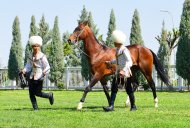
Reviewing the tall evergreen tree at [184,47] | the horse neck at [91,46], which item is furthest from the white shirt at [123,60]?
the tall evergreen tree at [184,47]

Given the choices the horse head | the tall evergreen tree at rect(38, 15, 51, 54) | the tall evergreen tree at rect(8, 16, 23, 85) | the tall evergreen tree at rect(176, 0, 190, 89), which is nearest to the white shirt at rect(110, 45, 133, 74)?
the horse head

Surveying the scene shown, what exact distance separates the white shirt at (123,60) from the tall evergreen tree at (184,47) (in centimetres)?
2675

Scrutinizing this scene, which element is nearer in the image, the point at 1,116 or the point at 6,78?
the point at 1,116

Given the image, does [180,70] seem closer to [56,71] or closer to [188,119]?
[56,71]

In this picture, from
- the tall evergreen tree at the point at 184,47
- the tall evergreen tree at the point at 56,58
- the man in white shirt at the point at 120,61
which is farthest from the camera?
the tall evergreen tree at the point at 56,58

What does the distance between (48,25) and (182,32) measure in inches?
728

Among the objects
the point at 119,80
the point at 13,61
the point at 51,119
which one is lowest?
the point at 51,119

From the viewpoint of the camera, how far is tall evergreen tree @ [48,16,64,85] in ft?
154

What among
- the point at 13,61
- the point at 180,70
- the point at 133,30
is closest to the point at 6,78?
the point at 13,61

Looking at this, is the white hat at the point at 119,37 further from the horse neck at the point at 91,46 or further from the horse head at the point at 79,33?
the horse head at the point at 79,33

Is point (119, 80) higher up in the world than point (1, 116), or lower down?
higher up

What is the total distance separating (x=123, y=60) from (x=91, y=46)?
1.40 m

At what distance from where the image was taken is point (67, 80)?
4753cm

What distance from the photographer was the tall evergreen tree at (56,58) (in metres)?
46.8
